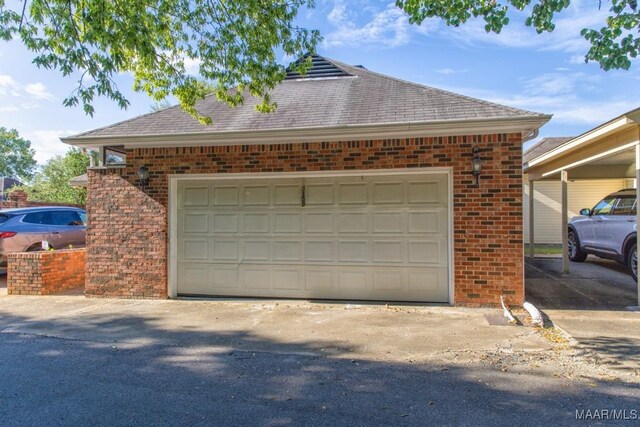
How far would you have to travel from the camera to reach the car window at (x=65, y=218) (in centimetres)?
985

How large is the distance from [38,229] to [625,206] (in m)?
12.9

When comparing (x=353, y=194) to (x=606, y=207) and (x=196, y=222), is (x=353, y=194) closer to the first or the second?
(x=196, y=222)

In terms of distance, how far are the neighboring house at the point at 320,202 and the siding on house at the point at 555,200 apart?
1035 cm

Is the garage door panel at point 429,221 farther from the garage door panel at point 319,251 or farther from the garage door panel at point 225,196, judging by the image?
the garage door panel at point 225,196

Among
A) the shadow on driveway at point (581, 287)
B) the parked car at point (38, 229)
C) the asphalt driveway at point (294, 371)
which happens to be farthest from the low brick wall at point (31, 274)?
the shadow on driveway at point (581, 287)

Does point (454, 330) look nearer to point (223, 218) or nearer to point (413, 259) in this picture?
point (413, 259)

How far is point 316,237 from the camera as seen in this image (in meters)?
6.80

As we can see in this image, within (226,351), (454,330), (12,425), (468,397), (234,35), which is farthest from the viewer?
(234,35)

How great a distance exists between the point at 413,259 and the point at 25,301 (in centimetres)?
666

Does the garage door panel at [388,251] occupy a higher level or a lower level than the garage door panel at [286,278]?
higher

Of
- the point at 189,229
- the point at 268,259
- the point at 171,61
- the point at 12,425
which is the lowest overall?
the point at 12,425

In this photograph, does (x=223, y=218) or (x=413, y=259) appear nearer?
(x=413, y=259)

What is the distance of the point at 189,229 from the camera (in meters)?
7.18

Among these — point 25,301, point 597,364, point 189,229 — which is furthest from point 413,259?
point 25,301
